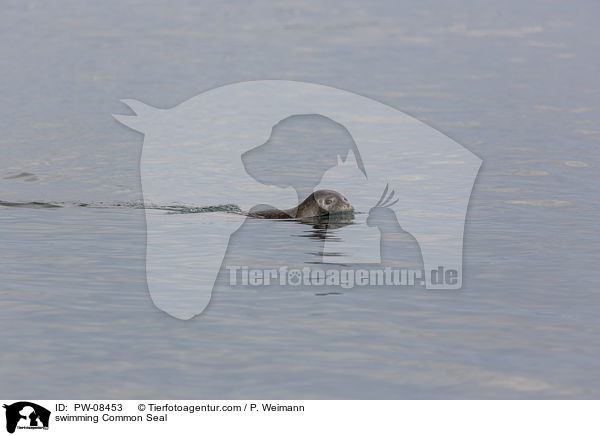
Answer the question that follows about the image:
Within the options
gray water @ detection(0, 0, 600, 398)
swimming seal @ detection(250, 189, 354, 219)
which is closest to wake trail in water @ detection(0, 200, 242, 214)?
gray water @ detection(0, 0, 600, 398)

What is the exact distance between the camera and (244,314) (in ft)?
42.0

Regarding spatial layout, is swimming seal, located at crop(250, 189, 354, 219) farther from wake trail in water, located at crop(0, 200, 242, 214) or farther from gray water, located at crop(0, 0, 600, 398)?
gray water, located at crop(0, 0, 600, 398)

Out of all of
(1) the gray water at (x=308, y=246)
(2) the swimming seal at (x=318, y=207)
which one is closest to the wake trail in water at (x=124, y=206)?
(1) the gray water at (x=308, y=246)

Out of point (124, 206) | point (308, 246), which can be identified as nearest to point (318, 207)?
point (308, 246)

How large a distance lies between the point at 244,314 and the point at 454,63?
3348cm

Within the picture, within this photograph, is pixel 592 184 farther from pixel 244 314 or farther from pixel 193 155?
pixel 244 314

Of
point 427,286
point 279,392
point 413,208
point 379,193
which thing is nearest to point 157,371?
point 279,392

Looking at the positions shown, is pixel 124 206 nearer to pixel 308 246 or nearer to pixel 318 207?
pixel 318 207

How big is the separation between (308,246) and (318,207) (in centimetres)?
284

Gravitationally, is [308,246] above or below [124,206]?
below

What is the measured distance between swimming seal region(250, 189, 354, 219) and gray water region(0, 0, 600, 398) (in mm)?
1274

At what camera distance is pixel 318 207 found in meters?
19.8

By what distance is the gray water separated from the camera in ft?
35.3

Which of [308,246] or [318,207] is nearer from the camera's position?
[308,246]
